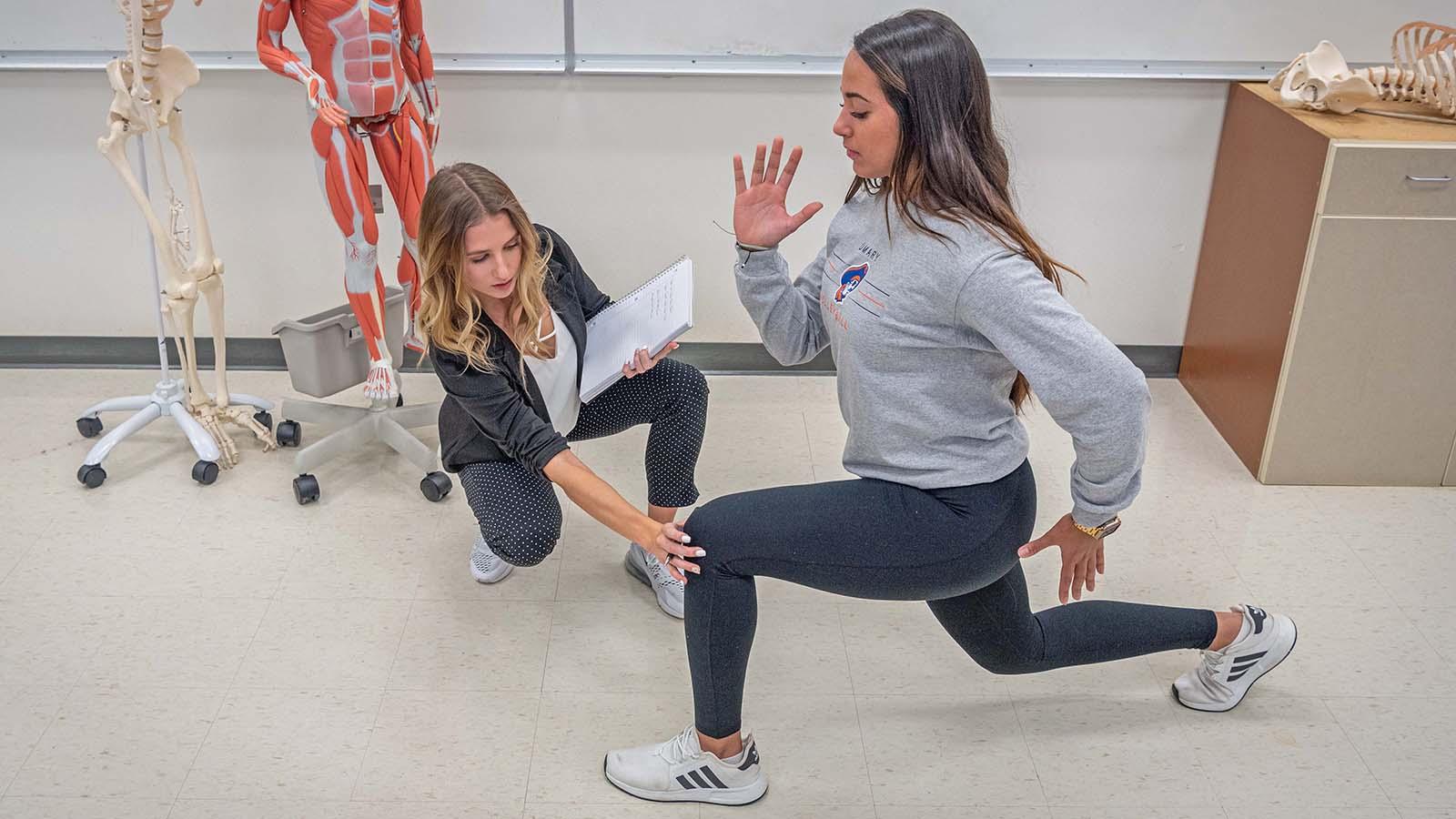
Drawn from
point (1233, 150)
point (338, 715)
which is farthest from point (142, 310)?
point (1233, 150)

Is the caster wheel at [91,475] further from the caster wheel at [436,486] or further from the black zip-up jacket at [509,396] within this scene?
the black zip-up jacket at [509,396]

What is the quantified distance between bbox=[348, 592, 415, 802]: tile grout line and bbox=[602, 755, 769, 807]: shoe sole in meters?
0.46

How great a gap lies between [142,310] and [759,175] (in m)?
2.45

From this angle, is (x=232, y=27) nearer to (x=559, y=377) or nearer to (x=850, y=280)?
(x=559, y=377)

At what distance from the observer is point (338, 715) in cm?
245

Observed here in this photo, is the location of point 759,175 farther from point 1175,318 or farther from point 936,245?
point 1175,318

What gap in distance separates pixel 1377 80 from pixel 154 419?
316 cm

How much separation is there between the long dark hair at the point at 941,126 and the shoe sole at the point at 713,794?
1.00 metres

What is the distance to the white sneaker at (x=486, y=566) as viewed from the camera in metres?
2.84

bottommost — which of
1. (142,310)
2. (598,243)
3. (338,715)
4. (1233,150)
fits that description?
(338,715)

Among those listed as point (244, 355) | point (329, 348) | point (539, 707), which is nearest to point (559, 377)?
point (539, 707)

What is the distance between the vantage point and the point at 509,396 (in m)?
2.36

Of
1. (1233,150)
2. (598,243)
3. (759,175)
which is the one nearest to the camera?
(759,175)

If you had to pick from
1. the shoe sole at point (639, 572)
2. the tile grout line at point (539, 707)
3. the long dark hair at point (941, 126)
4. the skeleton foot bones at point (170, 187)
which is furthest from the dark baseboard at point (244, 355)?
the long dark hair at point (941, 126)
